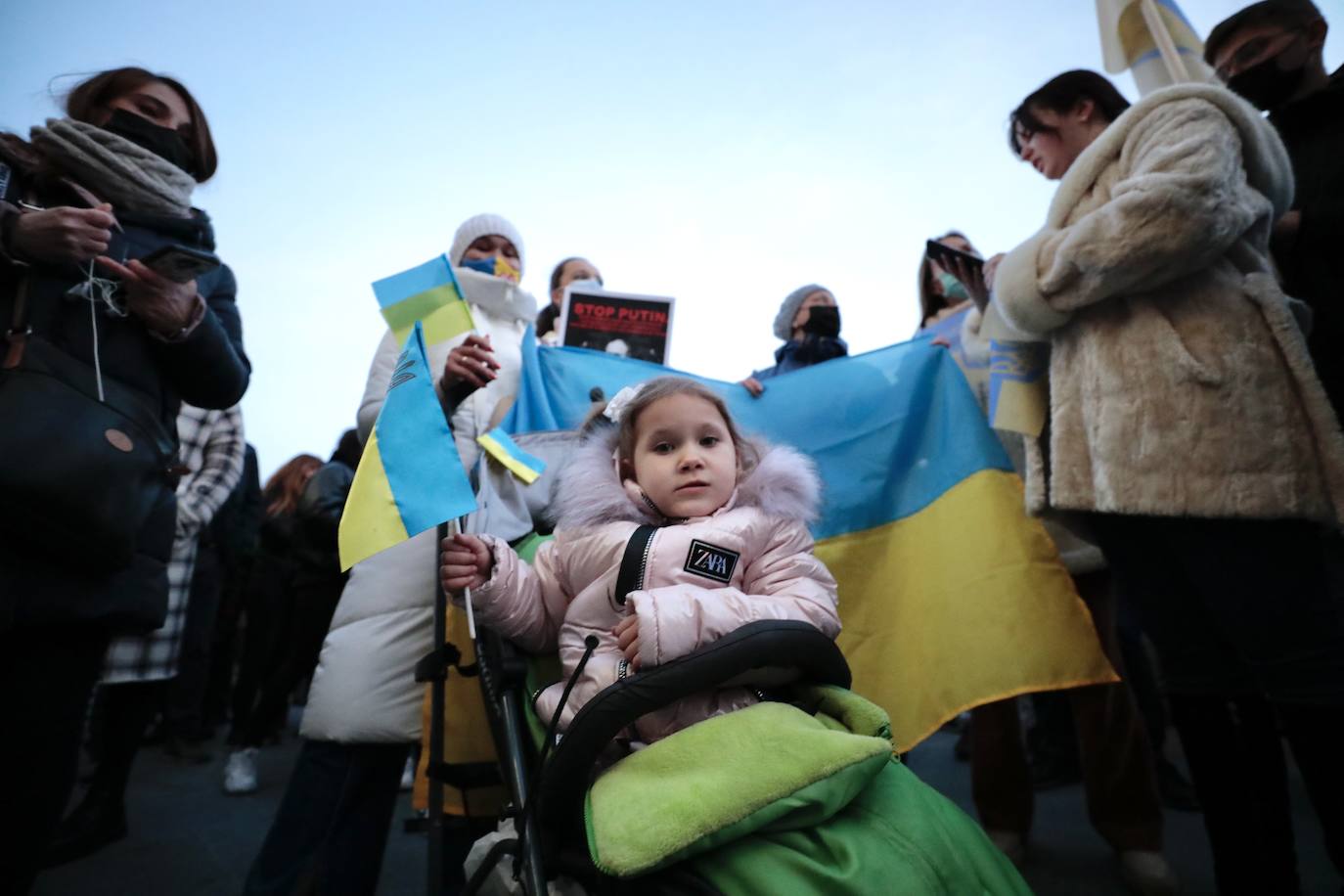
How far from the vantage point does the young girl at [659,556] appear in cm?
116

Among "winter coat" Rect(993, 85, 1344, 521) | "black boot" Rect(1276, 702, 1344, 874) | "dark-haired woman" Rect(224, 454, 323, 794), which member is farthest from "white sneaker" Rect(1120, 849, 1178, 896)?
"dark-haired woman" Rect(224, 454, 323, 794)

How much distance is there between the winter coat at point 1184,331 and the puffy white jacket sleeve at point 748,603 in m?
0.64

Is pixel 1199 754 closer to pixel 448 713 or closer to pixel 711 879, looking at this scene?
pixel 711 879

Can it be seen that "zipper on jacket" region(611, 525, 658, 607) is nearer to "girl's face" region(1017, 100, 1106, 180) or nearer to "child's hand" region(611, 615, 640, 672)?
A: "child's hand" region(611, 615, 640, 672)

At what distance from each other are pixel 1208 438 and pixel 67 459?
1.97 m

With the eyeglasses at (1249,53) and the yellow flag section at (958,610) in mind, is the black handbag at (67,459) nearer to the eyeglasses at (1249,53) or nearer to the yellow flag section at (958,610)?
the yellow flag section at (958,610)

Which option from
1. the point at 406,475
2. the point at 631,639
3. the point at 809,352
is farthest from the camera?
the point at 809,352

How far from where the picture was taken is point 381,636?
1719 mm

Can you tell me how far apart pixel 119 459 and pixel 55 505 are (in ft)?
0.41

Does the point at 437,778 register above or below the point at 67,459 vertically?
below

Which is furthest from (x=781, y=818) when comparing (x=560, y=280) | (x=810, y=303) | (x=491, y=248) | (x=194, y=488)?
(x=194, y=488)

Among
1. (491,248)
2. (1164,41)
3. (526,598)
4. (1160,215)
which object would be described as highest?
(1164,41)

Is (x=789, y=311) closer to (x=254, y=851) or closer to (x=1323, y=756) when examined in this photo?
(x=1323, y=756)

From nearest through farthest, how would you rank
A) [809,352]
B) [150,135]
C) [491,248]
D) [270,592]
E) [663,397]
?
1. [150,135]
2. [663,397]
3. [491,248]
4. [809,352]
5. [270,592]
